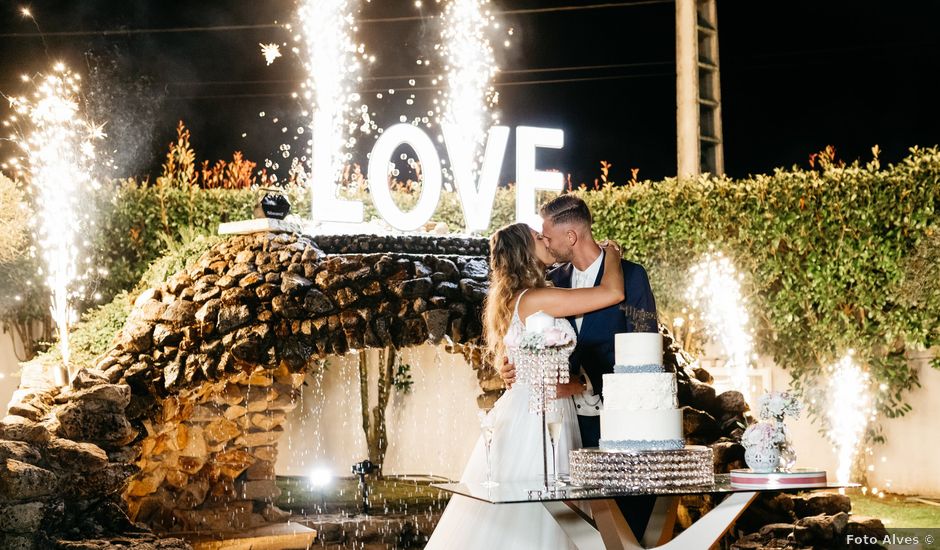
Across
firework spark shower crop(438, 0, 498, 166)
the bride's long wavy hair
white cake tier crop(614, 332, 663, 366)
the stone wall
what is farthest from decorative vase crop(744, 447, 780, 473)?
firework spark shower crop(438, 0, 498, 166)

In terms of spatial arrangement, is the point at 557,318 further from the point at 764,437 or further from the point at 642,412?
the point at 764,437

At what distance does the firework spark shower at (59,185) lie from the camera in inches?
400

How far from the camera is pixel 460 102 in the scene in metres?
12.3

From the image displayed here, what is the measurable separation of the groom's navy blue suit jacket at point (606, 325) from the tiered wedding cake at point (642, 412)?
105cm

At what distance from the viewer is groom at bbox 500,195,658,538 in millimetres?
4828

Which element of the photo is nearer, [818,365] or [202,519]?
[202,519]

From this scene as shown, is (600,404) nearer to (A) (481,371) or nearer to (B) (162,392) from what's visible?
(B) (162,392)

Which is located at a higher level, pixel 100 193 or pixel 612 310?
pixel 100 193

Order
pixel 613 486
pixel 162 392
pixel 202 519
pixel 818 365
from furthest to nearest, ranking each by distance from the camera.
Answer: pixel 818 365 < pixel 202 519 < pixel 162 392 < pixel 613 486

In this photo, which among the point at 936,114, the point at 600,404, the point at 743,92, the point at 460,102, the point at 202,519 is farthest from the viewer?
the point at 743,92

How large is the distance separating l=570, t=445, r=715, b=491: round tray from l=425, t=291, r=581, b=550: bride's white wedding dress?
0.37 metres

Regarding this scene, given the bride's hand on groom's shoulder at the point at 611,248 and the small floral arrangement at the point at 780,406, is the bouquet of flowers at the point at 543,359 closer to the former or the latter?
the small floral arrangement at the point at 780,406

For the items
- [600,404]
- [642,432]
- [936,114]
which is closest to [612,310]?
[600,404]

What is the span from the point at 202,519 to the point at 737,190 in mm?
6242
